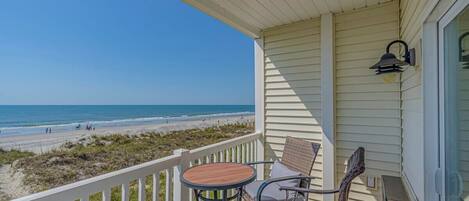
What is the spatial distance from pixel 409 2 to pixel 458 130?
1.36m

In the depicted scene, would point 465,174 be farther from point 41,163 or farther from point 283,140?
point 41,163

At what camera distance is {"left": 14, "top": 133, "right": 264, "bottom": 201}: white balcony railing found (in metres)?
1.42

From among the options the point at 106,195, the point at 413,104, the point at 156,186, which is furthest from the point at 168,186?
the point at 413,104

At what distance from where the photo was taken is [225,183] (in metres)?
1.95

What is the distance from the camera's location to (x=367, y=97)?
2883 millimetres

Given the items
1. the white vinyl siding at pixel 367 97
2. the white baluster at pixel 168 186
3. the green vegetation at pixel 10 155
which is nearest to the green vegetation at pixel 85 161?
the green vegetation at pixel 10 155

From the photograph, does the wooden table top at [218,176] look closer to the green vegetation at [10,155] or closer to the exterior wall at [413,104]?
the exterior wall at [413,104]

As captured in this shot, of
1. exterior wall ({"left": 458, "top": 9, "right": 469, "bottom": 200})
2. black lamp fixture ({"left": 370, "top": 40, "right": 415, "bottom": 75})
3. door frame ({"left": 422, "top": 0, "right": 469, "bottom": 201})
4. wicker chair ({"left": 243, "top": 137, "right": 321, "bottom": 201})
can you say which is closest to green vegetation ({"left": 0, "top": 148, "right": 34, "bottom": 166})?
wicker chair ({"left": 243, "top": 137, "right": 321, "bottom": 201})

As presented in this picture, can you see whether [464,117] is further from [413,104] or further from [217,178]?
[217,178]

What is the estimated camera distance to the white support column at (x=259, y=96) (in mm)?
3680

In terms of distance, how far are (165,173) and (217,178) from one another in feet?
2.22

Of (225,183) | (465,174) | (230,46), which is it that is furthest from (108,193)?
(230,46)

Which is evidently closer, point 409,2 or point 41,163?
point 409,2

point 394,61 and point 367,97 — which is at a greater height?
point 394,61
